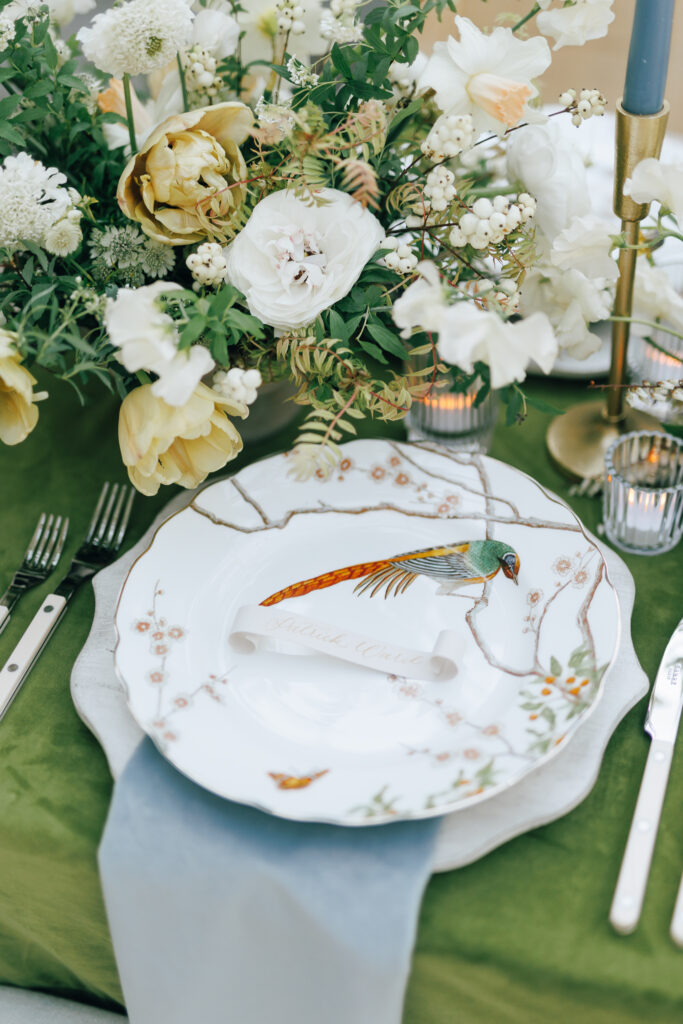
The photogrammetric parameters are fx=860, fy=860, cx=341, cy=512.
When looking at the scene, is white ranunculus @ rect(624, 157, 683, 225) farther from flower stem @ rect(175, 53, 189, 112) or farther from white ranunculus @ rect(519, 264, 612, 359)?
flower stem @ rect(175, 53, 189, 112)

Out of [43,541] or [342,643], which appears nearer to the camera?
[342,643]

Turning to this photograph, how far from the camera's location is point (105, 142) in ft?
2.95

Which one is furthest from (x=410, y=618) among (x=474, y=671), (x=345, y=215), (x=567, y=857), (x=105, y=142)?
(x=105, y=142)

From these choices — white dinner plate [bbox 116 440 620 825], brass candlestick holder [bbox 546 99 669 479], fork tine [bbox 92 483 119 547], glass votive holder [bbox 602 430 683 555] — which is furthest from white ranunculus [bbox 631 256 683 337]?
fork tine [bbox 92 483 119 547]

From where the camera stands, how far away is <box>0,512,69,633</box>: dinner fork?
0.84 meters

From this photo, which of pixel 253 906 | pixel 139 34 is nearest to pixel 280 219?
pixel 139 34

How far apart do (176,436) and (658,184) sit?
456mm

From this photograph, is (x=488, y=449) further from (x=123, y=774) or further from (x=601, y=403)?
(x=123, y=774)

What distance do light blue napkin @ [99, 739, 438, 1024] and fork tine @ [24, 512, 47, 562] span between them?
1.02ft

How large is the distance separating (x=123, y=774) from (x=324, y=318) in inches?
16.5

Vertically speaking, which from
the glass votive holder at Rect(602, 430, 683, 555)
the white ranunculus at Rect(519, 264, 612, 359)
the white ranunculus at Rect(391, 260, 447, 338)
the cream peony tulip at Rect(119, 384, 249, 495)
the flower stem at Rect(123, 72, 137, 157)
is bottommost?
the glass votive holder at Rect(602, 430, 683, 555)

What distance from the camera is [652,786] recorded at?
0.64 m

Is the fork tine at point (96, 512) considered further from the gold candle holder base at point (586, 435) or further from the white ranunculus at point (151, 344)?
the gold candle holder base at point (586, 435)

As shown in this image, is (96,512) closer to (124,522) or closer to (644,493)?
(124,522)
